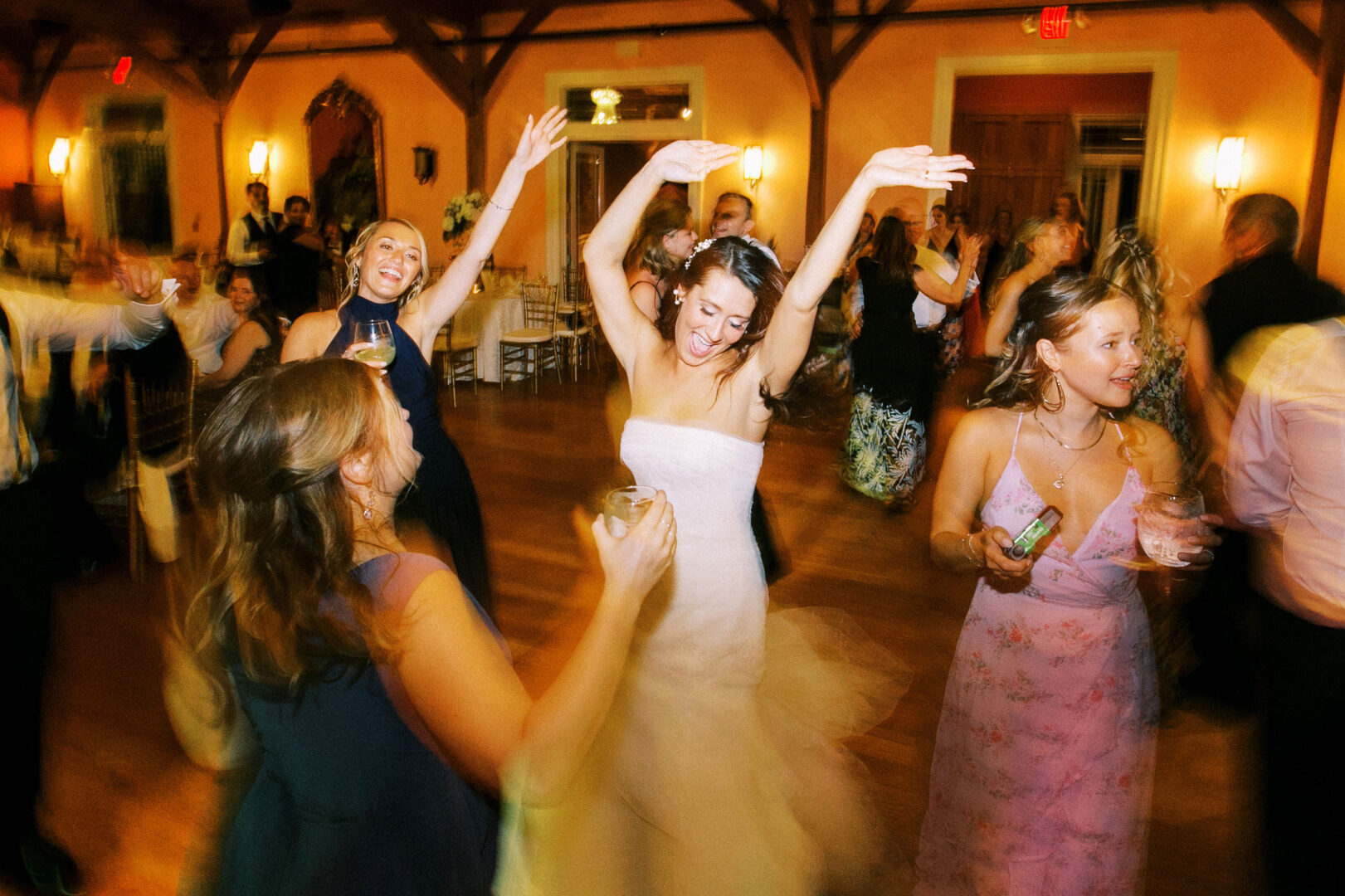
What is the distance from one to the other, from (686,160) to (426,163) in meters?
9.82

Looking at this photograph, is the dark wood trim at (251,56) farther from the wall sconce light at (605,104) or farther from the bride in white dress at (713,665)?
the bride in white dress at (713,665)

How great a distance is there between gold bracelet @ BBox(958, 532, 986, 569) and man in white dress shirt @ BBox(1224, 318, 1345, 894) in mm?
562

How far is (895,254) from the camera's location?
4.40 meters

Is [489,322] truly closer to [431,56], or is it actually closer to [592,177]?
[431,56]

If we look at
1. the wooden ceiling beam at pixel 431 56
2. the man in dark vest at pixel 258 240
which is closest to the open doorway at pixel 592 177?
the wooden ceiling beam at pixel 431 56

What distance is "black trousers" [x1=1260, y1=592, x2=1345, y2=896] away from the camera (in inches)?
64.3

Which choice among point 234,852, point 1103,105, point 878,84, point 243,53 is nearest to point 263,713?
point 234,852

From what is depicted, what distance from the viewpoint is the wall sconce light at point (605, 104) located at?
10156 millimetres

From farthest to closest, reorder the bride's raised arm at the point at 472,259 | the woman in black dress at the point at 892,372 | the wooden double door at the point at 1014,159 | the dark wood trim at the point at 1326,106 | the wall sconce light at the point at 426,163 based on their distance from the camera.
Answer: the wall sconce light at the point at 426,163, the wooden double door at the point at 1014,159, the dark wood trim at the point at 1326,106, the woman in black dress at the point at 892,372, the bride's raised arm at the point at 472,259

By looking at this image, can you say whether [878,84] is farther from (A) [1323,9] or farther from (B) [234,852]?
(B) [234,852]

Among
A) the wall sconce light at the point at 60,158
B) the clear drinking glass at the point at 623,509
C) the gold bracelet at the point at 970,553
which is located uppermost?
the wall sconce light at the point at 60,158

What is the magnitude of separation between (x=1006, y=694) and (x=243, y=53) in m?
12.9

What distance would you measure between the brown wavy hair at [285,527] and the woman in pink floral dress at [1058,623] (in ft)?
3.52

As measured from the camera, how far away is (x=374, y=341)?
2139 mm
